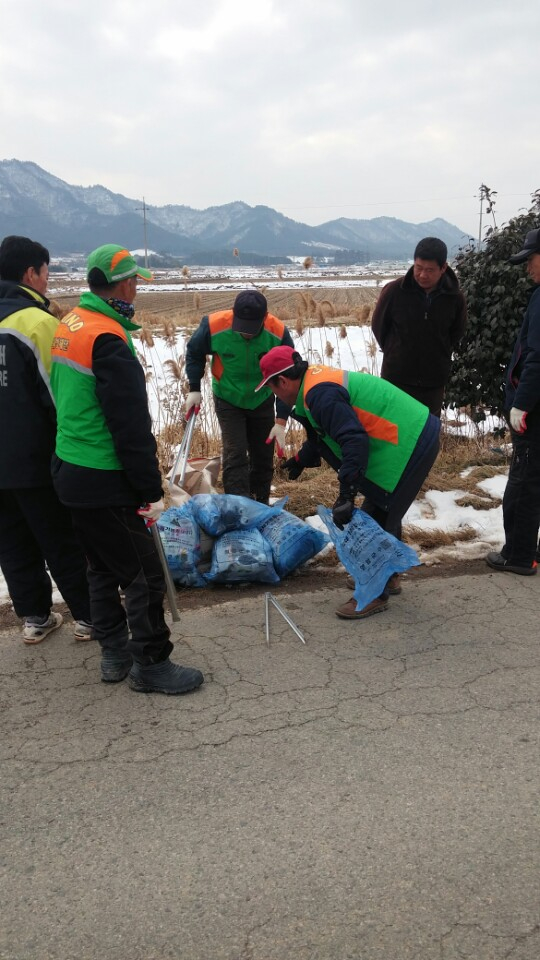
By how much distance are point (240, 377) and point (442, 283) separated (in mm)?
1562

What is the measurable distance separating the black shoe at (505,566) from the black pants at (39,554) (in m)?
2.59

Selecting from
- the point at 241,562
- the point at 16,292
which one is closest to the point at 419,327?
the point at 241,562

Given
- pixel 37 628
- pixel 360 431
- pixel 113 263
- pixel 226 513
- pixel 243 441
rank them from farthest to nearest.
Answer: pixel 243 441
pixel 226 513
pixel 37 628
pixel 360 431
pixel 113 263

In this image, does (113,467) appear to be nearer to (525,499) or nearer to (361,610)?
(361,610)

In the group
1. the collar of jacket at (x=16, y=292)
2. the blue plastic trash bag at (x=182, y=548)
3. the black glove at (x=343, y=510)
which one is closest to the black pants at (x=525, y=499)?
the black glove at (x=343, y=510)

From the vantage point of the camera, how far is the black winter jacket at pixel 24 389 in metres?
3.39

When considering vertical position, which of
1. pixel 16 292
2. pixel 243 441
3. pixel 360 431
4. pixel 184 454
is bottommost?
pixel 184 454

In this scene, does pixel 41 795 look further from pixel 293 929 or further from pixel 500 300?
pixel 500 300

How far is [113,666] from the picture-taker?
11.2ft

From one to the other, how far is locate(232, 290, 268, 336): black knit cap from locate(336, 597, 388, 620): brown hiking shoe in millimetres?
2018

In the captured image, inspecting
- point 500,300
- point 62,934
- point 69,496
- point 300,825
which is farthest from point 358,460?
point 500,300

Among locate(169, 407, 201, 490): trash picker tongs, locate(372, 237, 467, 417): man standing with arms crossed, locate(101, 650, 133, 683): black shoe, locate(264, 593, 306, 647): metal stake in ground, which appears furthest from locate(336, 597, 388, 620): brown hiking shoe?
locate(372, 237, 467, 417): man standing with arms crossed

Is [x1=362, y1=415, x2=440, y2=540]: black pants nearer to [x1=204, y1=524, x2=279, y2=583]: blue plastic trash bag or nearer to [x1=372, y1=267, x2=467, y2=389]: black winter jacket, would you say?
[x1=204, y1=524, x2=279, y2=583]: blue plastic trash bag

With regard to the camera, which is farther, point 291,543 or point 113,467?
point 291,543
